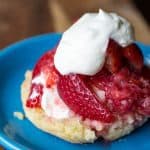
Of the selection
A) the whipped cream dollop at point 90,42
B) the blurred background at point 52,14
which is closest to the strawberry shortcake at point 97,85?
the whipped cream dollop at point 90,42

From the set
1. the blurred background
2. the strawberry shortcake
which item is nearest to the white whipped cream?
the strawberry shortcake

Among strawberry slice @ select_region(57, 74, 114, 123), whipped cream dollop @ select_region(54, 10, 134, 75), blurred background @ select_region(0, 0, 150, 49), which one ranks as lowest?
blurred background @ select_region(0, 0, 150, 49)

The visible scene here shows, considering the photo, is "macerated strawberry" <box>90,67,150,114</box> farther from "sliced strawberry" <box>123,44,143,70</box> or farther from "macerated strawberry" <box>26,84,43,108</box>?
"macerated strawberry" <box>26,84,43,108</box>

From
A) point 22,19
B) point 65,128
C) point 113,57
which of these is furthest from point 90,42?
point 22,19

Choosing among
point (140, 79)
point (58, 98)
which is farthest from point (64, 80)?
point (140, 79)

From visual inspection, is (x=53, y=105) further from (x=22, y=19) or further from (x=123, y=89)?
(x=22, y=19)

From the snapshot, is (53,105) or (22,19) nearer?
(53,105)

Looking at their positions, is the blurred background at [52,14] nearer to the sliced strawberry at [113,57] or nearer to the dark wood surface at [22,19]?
the dark wood surface at [22,19]

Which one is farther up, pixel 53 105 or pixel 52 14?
pixel 53 105
